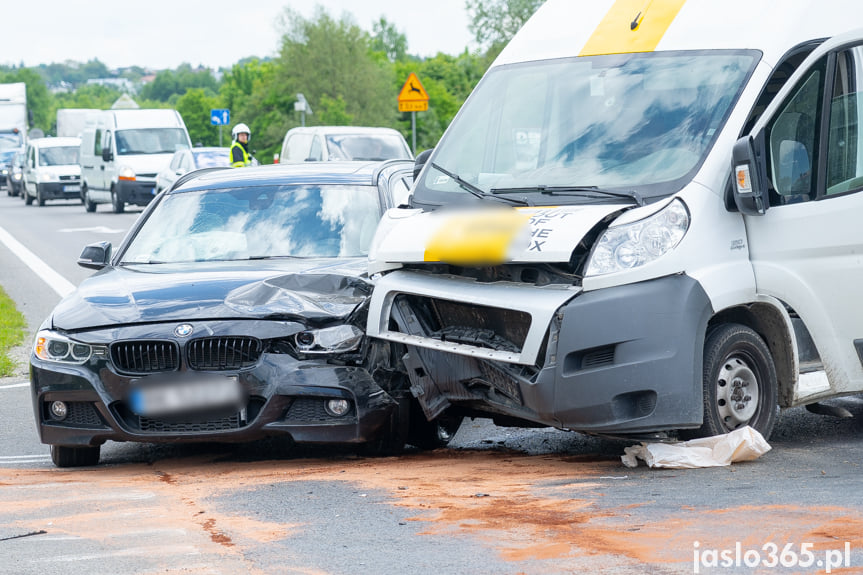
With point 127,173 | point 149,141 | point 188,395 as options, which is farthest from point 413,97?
point 188,395

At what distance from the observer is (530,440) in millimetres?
8477

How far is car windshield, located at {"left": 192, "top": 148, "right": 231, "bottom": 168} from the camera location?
30.2 m

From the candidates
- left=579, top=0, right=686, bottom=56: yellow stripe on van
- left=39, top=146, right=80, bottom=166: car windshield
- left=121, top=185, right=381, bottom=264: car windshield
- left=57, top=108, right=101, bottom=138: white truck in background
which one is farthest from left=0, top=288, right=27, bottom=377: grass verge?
left=57, top=108, right=101, bottom=138: white truck in background

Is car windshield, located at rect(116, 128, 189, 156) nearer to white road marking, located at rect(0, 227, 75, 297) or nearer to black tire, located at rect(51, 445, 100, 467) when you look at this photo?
white road marking, located at rect(0, 227, 75, 297)

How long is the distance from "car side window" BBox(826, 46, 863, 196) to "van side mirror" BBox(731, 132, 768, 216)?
0.57 meters

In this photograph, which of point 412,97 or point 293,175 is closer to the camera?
point 293,175

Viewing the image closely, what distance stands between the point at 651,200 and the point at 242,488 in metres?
2.39

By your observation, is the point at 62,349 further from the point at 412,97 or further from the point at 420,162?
the point at 412,97

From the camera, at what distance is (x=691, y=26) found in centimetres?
758

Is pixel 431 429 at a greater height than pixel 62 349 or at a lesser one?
lesser

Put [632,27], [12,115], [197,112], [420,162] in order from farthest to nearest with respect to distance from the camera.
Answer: [197,112], [12,115], [420,162], [632,27]

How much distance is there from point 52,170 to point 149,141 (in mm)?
9197

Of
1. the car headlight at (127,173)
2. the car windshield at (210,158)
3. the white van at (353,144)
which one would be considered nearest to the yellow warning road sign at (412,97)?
the white van at (353,144)

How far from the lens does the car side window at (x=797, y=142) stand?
23.9 ft
